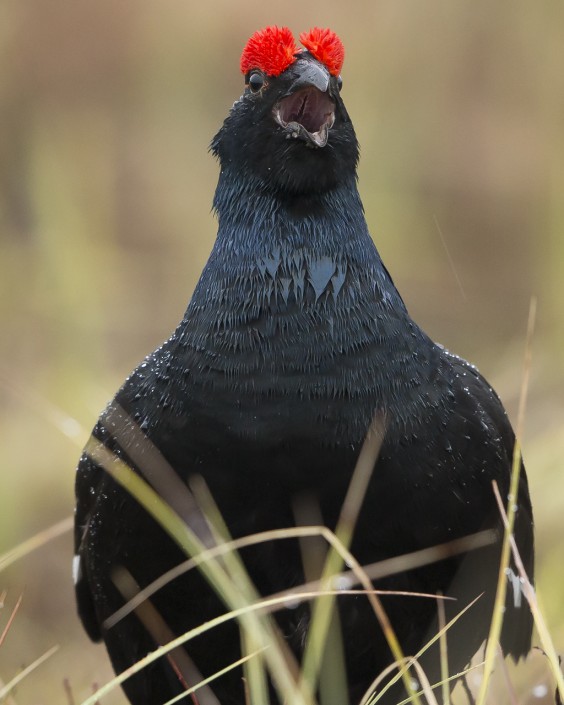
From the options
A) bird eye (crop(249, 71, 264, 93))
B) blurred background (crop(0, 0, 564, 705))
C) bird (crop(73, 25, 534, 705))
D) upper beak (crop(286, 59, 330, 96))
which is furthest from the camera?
blurred background (crop(0, 0, 564, 705))

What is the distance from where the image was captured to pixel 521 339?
26.7ft

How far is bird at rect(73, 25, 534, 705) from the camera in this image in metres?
3.61

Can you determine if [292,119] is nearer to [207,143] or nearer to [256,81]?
[256,81]

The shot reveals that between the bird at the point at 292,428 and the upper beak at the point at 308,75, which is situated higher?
the upper beak at the point at 308,75

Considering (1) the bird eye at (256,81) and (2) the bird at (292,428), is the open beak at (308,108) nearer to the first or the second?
(2) the bird at (292,428)

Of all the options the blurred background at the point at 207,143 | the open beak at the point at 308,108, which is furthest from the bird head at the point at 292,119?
the blurred background at the point at 207,143

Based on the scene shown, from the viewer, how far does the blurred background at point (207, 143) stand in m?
8.01

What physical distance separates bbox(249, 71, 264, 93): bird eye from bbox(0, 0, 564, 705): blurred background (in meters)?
3.25

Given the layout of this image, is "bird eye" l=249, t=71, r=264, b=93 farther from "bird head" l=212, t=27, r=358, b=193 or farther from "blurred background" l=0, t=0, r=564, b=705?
"blurred background" l=0, t=0, r=564, b=705

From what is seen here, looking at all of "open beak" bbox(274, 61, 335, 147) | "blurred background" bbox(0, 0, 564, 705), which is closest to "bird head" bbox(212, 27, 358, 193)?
"open beak" bbox(274, 61, 335, 147)

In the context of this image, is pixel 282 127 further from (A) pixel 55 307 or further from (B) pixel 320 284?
(A) pixel 55 307

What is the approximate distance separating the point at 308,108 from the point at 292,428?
1.07 meters

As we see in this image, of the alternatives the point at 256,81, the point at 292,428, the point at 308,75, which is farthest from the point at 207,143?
the point at 292,428

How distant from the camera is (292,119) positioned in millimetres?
Result: 4113
